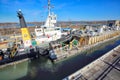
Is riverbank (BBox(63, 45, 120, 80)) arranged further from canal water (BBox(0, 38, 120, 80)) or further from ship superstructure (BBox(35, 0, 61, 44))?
ship superstructure (BBox(35, 0, 61, 44))

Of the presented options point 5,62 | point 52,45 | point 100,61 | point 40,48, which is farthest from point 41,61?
point 100,61

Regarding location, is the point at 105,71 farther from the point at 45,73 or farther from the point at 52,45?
the point at 52,45

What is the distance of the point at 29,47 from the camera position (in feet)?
51.2

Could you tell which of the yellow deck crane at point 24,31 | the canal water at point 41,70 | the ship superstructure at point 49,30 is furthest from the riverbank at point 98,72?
the ship superstructure at point 49,30

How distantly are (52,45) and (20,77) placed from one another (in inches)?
316

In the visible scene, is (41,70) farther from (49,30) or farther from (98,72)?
(49,30)

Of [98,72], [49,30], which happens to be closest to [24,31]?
[49,30]

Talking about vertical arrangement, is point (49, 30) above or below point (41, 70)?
above

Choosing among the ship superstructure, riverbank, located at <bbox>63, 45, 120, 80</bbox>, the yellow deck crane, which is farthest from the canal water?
the ship superstructure

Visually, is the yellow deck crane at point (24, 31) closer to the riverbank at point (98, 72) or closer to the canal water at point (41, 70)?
the canal water at point (41, 70)

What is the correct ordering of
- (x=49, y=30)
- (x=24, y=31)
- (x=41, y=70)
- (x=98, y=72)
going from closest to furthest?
(x=98, y=72) → (x=41, y=70) → (x=24, y=31) → (x=49, y=30)

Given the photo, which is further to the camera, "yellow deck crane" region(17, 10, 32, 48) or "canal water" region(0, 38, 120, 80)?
"yellow deck crane" region(17, 10, 32, 48)

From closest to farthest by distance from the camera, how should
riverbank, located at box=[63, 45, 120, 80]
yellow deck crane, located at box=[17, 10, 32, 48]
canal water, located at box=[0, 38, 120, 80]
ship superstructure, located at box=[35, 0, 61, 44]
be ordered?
riverbank, located at box=[63, 45, 120, 80] < canal water, located at box=[0, 38, 120, 80] < yellow deck crane, located at box=[17, 10, 32, 48] < ship superstructure, located at box=[35, 0, 61, 44]

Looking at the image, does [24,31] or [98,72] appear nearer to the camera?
[98,72]
